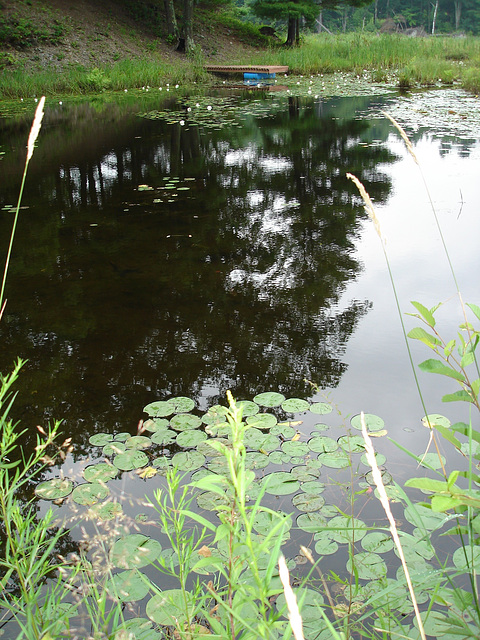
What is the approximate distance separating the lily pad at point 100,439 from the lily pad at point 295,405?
0.72m

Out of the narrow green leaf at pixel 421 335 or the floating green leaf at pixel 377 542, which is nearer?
→ the narrow green leaf at pixel 421 335

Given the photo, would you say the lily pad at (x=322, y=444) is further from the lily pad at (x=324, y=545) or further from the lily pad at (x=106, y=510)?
the lily pad at (x=106, y=510)

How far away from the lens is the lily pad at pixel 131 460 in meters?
1.98

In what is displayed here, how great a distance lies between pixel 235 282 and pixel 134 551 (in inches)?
86.2

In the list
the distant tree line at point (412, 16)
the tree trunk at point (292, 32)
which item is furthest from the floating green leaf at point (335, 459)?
the distant tree line at point (412, 16)

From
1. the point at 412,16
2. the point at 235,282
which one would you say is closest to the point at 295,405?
the point at 235,282

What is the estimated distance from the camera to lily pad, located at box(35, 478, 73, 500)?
187cm

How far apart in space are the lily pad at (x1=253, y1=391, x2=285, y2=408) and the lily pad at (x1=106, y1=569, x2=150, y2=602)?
3.08 feet

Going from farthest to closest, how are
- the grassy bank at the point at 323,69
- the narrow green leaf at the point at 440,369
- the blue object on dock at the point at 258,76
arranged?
the blue object on dock at the point at 258,76
the grassy bank at the point at 323,69
the narrow green leaf at the point at 440,369

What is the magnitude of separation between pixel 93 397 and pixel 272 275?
5.34ft

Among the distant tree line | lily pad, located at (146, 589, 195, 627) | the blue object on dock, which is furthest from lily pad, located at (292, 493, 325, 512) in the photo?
the distant tree line

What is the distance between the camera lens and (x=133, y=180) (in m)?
6.20

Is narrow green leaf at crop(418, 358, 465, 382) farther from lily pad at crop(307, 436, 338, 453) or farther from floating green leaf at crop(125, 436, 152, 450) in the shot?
floating green leaf at crop(125, 436, 152, 450)

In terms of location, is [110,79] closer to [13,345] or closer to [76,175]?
[76,175]
